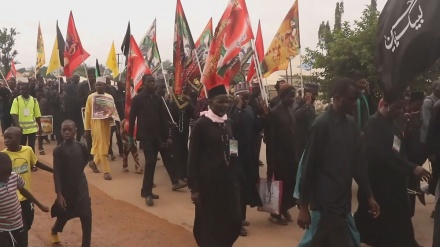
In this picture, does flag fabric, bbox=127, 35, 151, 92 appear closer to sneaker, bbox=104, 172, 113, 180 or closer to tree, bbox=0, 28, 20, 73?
sneaker, bbox=104, 172, 113, 180

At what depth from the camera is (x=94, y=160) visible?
10.3 metres

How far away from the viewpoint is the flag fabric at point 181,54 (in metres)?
8.99

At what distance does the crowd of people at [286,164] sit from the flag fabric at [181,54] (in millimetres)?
361

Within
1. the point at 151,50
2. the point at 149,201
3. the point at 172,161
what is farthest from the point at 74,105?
the point at 149,201

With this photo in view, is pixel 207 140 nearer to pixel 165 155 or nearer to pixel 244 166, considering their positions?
pixel 244 166

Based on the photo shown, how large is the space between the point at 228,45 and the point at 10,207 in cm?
364

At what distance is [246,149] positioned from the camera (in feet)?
23.0

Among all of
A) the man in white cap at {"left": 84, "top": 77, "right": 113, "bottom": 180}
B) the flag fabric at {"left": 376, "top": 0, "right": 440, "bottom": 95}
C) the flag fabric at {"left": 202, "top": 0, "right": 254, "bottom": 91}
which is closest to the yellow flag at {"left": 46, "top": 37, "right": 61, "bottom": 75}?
the man in white cap at {"left": 84, "top": 77, "right": 113, "bottom": 180}

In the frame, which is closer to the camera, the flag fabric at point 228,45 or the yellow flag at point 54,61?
the flag fabric at point 228,45

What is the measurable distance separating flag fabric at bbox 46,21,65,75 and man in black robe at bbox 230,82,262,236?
27.4ft

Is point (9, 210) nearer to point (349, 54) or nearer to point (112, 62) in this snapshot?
point (112, 62)

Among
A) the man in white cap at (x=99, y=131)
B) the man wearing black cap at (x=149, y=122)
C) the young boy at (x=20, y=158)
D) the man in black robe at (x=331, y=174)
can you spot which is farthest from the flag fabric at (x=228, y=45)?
the man in white cap at (x=99, y=131)

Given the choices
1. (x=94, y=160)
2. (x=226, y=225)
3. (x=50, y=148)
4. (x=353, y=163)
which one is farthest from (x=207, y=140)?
(x=50, y=148)

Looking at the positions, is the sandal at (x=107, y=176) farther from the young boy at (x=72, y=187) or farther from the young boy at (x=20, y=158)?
the young boy at (x=20, y=158)
